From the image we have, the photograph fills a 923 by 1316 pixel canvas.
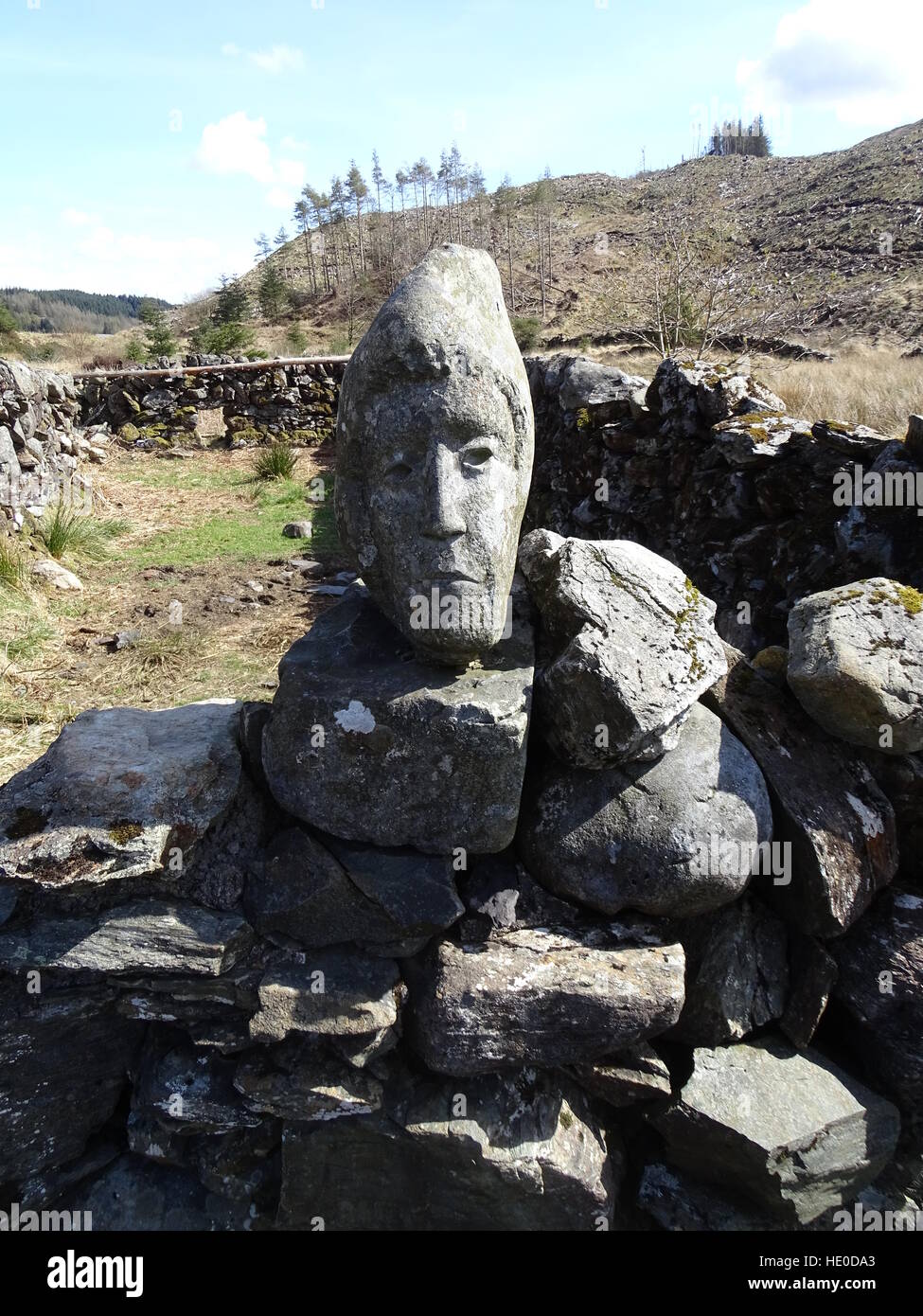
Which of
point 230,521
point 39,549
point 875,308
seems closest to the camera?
point 39,549

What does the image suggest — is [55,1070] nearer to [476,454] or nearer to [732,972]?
[732,972]

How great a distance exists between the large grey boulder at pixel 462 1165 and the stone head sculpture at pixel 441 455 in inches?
57.3

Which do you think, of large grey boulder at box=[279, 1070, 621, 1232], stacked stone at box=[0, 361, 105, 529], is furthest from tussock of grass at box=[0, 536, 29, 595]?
large grey boulder at box=[279, 1070, 621, 1232]

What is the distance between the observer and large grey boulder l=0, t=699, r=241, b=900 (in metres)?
Result: 2.33

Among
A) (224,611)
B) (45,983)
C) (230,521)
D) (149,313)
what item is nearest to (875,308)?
(230,521)

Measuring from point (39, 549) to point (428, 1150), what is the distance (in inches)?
275

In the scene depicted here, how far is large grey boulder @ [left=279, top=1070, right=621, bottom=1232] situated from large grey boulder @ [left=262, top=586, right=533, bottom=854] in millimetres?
835

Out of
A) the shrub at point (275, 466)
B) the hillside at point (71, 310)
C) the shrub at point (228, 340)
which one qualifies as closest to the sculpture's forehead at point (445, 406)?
the shrub at point (275, 466)

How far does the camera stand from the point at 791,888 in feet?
8.70

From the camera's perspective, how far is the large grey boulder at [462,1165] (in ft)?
7.88

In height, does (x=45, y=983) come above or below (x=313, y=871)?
below

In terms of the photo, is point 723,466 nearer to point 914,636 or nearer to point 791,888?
point 914,636

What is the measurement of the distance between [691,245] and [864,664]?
23146 mm

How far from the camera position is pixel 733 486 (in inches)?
181
